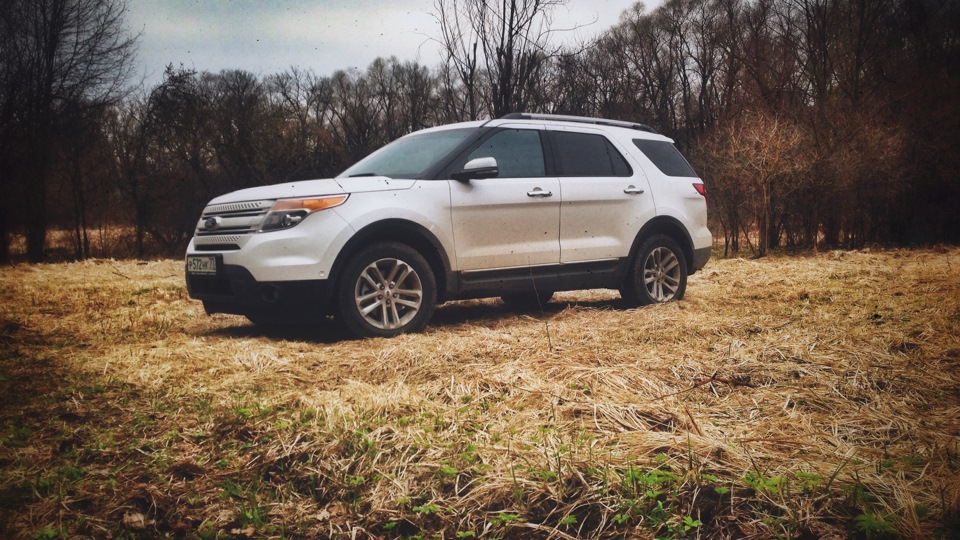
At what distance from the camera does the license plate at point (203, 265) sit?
549 cm

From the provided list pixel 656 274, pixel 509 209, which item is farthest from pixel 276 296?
pixel 656 274

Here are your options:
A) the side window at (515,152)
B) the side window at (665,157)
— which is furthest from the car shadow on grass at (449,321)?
the side window at (665,157)

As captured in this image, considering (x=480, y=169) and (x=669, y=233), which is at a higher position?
(x=480, y=169)

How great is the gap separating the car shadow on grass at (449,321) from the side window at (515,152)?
1.25 metres

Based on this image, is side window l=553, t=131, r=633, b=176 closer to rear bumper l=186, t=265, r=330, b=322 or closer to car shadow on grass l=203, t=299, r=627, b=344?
car shadow on grass l=203, t=299, r=627, b=344

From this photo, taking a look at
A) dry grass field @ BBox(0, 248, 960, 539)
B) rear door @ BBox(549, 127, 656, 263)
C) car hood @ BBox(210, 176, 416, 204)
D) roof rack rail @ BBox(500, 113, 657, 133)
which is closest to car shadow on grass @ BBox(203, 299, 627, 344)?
dry grass field @ BBox(0, 248, 960, 539)

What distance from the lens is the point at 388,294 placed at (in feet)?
18.2

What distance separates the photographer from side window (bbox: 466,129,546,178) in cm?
626

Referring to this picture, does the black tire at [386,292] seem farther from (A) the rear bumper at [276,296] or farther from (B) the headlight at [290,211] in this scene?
(B) the headlight at [290,211]

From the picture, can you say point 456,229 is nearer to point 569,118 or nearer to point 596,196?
point 596,196

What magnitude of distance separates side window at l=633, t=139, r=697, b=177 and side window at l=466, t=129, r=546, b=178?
1.42 m

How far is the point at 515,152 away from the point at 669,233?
2.14 m

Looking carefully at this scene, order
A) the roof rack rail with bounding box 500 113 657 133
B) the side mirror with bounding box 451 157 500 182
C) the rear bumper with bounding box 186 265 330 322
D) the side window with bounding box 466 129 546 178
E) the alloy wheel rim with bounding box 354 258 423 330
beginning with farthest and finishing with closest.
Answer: the roof rack rail with bounding box 500 113 657 133 → the side window with bounding box 466 129 546 178 → the side mirror with bounding box 451 157 500 182 → the alloy wheel rim with bounding box 354 258 423 330 → the rear bumper with bounding box 186 265 330 322

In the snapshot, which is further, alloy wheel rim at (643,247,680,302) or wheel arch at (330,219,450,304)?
alloy wheel rim at (643,247,680,302)
